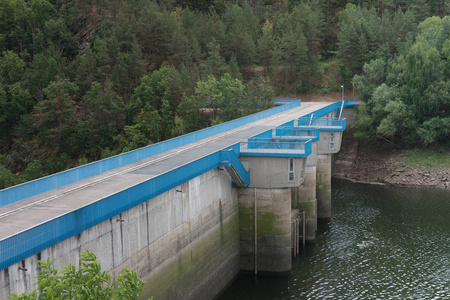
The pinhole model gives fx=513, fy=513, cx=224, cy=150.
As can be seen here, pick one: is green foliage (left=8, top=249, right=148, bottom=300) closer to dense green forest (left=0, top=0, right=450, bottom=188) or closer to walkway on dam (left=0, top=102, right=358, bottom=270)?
walkway on dam (left=0, top=102, right=358, bottom=270)

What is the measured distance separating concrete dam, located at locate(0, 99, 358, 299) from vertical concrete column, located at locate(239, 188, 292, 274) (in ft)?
0.22

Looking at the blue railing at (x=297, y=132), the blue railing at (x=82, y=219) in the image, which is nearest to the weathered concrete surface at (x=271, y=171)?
the blue railing at (x=297, y=132)

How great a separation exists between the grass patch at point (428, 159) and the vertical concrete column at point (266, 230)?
3456cm

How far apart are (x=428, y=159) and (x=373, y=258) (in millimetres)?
31174

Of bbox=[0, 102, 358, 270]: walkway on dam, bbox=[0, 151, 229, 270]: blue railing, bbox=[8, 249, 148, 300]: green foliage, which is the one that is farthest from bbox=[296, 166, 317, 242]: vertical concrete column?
bbox=[8, 249, 148, 300]: green foliage

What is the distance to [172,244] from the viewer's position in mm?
26453

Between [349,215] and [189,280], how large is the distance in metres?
23.9

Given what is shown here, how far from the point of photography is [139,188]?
22906 millimetres

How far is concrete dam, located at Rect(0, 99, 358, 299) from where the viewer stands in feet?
63.0

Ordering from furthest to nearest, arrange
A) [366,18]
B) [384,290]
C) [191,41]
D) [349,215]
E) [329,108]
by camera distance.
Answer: [366,18] < [191,41] < [329,108] < [349,215] < [384,290]

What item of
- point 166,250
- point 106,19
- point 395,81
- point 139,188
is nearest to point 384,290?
point 166,250

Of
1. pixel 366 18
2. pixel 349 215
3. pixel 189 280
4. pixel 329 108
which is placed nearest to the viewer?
pixel 189 280

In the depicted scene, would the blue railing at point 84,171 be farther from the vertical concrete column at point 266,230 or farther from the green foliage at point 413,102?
the green foliage at point 413,102

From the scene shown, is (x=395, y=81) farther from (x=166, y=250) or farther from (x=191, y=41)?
(x=166, y=250)
